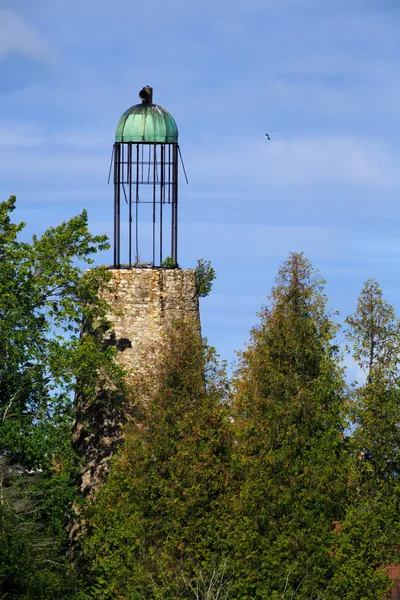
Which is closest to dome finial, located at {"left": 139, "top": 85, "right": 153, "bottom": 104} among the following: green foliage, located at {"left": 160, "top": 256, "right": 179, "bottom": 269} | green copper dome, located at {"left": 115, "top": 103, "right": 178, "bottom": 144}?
green copper dome, located at {"left": 115, "top": 103, "right": 178, "bottom": 144}

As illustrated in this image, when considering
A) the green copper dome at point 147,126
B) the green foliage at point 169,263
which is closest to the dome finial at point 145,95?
the green copper dome at point 147,126

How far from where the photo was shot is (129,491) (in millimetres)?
38656

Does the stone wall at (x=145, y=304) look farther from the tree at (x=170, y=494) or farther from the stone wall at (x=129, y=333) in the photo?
the tree at (x=170, y=494)

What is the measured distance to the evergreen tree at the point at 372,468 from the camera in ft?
119

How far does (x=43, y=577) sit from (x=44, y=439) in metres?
4.74

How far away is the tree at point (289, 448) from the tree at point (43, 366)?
4.50 meters

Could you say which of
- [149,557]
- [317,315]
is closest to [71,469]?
[149,557]

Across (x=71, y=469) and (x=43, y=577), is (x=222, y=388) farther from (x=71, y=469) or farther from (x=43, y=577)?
(x=43, y=577)

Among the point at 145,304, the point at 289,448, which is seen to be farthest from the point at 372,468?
the point at 145,304

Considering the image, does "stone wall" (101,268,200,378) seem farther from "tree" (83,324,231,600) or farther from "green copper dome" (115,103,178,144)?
"green copper dome" (115,103,178,144)

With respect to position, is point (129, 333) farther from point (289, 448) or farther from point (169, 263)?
point (289, 448)

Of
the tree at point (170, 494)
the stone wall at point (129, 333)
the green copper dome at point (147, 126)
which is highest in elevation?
the green copper dome at point (147, 126)

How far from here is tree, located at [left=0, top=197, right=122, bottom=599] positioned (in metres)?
39.8

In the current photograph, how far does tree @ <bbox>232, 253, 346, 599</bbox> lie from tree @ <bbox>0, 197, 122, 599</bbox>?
450 cm
